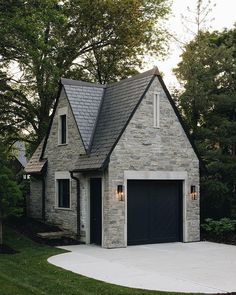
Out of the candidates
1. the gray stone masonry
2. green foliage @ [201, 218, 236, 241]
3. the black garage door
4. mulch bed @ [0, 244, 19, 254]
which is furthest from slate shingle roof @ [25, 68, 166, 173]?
green foliage @ [201, 218, 236, 241]

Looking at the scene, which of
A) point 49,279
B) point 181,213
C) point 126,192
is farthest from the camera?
point 181,213

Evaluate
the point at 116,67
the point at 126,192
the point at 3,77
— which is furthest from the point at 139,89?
the point at 116,67

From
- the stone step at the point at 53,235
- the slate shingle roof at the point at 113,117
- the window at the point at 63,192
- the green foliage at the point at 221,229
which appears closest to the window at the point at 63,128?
the window at the point at 63,192

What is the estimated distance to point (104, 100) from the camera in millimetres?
21469

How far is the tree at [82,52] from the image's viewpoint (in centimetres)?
2991

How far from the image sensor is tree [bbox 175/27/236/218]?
2272cm

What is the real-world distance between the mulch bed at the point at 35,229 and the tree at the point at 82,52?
7176 mm

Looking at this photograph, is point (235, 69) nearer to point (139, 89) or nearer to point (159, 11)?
point (139, 89)

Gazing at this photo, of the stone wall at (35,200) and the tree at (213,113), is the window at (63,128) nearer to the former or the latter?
the stone wall at (35,200)

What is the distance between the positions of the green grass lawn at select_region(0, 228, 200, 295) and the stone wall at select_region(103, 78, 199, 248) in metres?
3.11

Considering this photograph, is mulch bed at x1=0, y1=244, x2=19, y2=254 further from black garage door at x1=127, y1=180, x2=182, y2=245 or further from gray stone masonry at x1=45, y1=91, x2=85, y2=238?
black garage door at x1=127, y1=180, x2=182, y2=245

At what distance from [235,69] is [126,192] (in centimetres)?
900

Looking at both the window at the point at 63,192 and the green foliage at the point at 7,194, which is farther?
the window at the point at 63,192

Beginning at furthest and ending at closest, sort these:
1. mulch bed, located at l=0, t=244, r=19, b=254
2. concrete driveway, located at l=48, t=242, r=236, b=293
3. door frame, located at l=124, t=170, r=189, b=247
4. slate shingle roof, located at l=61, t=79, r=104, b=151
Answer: slate shingle roof, located at l=61, t=79, r=104, b=151 < door frame, located at l=124, t=170, r=189, b=247 < mulch bed, located at l=0, t=244, r=19, b=254 < concrete driveway, located at l=48, t=242, r=236, b=293
